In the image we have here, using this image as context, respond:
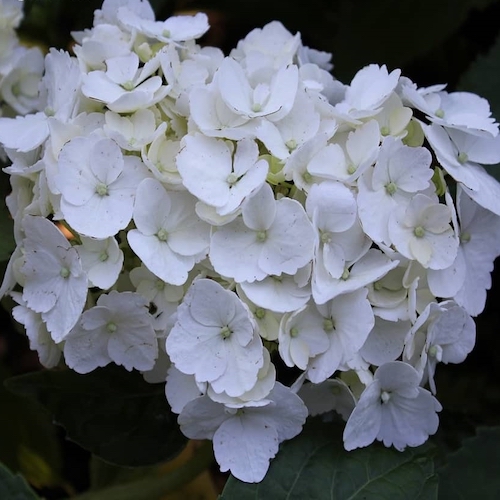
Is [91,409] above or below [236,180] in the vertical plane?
below

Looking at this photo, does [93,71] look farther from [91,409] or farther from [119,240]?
[91,409]

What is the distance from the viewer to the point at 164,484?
2.95 feet

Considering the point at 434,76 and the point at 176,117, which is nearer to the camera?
the point at 176,117

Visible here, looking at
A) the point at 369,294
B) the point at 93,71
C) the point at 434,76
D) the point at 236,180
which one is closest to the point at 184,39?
the point at 93,71

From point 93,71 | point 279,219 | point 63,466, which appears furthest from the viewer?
point 63,466

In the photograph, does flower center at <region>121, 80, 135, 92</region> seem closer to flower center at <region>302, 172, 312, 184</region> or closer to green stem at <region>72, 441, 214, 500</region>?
flower center at <region>302, 172, 312, 184</region>

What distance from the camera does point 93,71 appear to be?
2.41 feet

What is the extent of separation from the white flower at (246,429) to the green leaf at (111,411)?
0.57 ft

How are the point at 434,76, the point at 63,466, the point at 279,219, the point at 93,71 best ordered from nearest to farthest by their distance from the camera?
the point at 279,219
the point at 93,71
the point at 63,466
the point at 434,76

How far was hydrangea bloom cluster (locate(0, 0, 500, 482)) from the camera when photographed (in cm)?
63

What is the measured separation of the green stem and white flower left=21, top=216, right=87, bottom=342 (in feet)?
0.95

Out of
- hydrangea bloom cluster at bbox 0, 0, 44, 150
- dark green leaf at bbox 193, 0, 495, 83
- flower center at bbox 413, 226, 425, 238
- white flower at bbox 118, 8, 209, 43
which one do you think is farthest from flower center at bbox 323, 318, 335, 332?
dark green leaf at bbox 193, 0, 495, 83

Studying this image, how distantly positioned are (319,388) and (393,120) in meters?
0.25

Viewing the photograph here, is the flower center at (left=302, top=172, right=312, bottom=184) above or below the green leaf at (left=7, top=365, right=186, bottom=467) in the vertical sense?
above
